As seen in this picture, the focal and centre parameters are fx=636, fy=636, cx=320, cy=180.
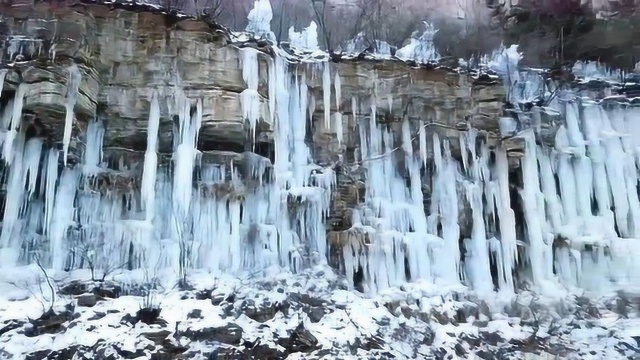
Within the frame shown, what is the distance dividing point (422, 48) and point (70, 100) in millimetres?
9542

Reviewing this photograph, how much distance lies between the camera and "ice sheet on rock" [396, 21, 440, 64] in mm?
15375

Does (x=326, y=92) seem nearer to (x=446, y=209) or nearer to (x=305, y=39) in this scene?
(x=305, y=39)

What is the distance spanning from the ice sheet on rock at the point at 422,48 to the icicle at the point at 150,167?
5522mm

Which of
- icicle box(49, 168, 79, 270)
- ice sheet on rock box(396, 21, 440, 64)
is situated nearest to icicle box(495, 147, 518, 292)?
ice sheet on rock box(396, 21, 440, 64)

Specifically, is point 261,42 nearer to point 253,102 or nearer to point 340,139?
point 253,102

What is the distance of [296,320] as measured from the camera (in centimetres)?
1102

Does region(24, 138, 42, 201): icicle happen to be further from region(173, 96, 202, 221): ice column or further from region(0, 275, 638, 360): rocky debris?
region(0, 275, 638, 360): rocky debris

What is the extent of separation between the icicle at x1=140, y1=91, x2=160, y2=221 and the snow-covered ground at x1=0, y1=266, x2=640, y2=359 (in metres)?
1.42

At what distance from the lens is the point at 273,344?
33.7 ft

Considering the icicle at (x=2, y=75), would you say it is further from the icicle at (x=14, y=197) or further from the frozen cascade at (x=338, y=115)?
the frozen cascade at (x=338, y=115)

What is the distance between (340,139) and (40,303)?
671 cm

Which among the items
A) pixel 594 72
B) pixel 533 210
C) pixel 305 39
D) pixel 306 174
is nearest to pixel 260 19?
pixel 305 39

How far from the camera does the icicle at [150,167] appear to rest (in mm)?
12195

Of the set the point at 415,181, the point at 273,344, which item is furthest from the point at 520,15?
the point at 273,344
